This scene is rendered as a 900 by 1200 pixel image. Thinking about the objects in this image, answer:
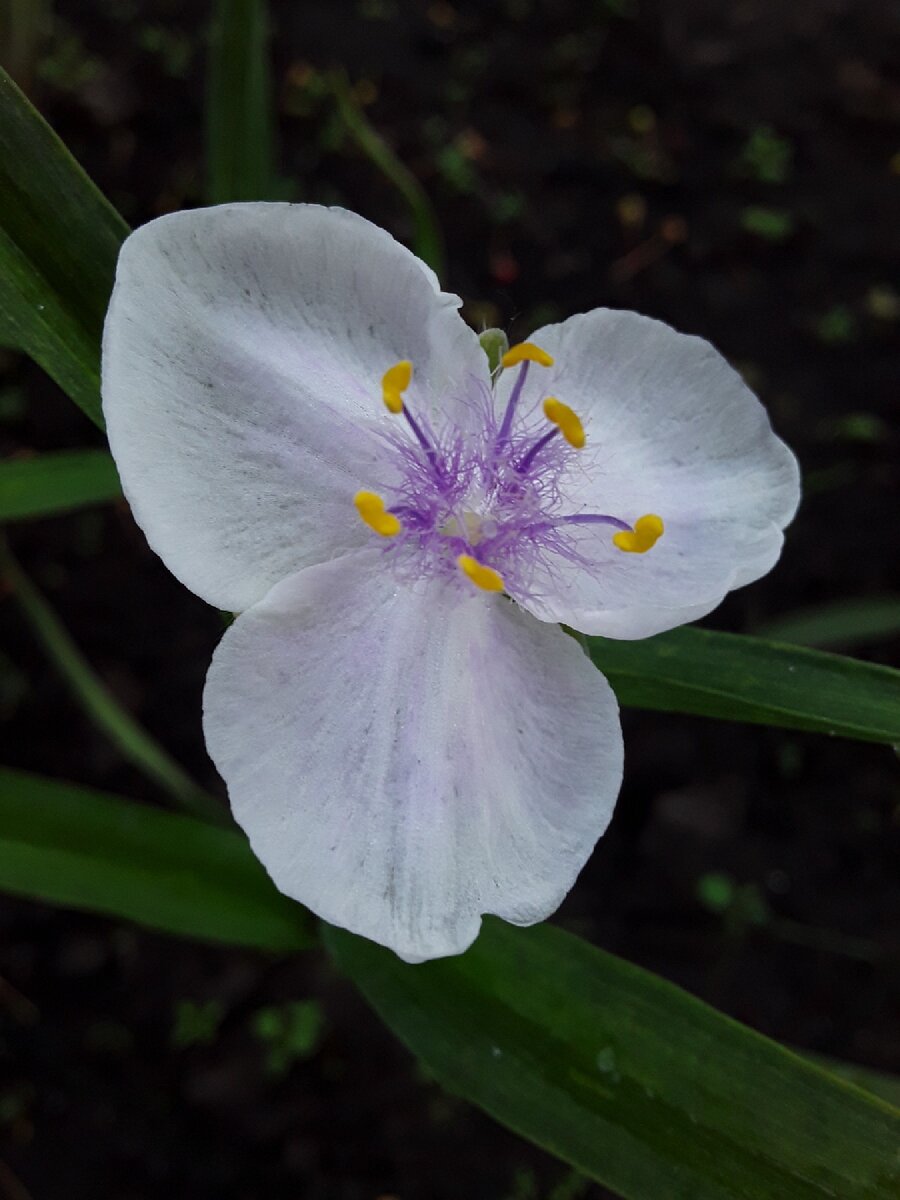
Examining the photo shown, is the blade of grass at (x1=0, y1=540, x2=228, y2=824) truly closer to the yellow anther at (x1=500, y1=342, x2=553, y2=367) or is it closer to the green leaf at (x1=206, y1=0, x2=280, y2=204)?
the green leaf at (x1=206, y1=0, x2=280, y2=204)

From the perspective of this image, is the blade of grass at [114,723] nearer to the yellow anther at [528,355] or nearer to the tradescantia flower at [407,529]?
the tradescantia flower at [407,529]

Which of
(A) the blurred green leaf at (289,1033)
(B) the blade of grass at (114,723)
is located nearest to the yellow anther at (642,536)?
(B) the blade of grass at (114,723)

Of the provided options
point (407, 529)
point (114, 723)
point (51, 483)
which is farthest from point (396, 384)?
point (114, 723)

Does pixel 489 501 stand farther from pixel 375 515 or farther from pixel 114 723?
pixel 114 723

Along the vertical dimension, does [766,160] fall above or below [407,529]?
below

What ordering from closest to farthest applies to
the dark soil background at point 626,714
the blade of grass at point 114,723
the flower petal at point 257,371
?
the flower petal at point 257,371 < the blade of grass at point 114,723 < the dark soil background at point 626,714

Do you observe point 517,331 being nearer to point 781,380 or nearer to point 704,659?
point 781,380

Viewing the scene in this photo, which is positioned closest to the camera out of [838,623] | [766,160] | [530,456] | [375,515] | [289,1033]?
[375,515]
